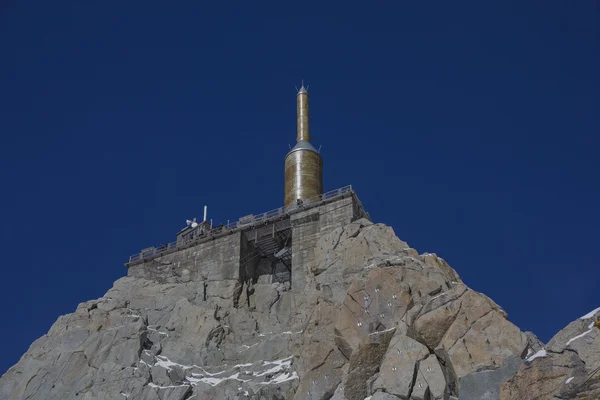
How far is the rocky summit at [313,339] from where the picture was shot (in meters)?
38.0

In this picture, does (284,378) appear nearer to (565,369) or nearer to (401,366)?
(401,366)

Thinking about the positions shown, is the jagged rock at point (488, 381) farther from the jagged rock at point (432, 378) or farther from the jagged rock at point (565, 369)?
the jagged rock at point (565, 369)

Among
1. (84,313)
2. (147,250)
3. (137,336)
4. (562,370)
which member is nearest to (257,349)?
(137,336)

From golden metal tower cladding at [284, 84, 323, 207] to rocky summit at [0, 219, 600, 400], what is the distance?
7259 mm

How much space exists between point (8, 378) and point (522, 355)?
1436 inches

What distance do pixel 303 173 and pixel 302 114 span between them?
10901 mm

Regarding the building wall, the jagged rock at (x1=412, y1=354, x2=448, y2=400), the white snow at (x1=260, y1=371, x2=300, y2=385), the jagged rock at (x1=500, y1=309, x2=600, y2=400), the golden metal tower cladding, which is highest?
the golden metal tower cladding

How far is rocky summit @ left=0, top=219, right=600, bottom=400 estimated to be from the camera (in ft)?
125

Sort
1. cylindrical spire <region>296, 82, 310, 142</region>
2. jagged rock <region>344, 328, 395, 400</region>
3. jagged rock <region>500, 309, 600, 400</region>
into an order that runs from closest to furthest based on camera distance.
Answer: jagged rock <region>500, 309, 600, 400</region>, jagged rock <region>344, 328, 395, 400</region>, cylindrical spire <region>296, 82, 310, 142</region>

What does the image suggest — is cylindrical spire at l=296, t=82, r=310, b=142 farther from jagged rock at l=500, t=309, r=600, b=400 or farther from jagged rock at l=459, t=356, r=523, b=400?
jagged rock at l=500, t=309, r=600, b=400

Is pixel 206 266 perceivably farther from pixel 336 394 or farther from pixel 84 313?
pixel 336 394

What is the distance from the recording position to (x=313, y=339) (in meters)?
48.0

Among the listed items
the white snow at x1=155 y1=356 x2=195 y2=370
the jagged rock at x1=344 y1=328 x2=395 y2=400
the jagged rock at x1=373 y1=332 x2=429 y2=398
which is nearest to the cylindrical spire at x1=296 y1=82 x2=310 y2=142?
the white snow at x1=155 y1=356 x2=195 y2=370

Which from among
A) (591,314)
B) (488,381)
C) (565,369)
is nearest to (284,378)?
(488,381)
